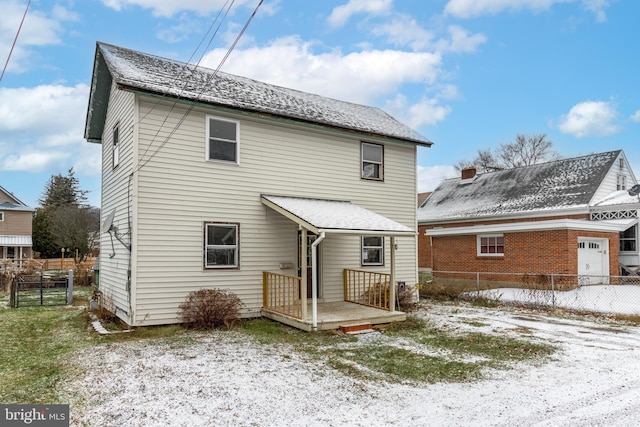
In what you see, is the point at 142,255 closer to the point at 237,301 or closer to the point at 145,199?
the point at 145,199

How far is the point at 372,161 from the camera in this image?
14.2 meters

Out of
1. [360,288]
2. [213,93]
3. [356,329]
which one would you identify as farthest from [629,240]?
[213,93]

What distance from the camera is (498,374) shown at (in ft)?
22.7

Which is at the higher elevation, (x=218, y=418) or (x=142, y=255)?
(x=142, y=255)

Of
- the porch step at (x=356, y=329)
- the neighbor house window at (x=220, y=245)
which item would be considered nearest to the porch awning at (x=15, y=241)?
the neighbor house window at (x=220, y=245)

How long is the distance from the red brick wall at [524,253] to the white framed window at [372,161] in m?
8.05

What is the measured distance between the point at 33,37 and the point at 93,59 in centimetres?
428

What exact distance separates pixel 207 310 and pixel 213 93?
5434 mm

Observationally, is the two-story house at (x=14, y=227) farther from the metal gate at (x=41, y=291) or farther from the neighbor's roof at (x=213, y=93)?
the neighbor's roof at (x=213, y=93)

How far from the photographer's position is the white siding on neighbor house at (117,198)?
10.7m

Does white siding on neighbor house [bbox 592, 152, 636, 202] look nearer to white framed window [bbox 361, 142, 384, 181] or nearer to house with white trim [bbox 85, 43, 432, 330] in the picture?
house with white trim [bbox 85, 43, 432, 330]

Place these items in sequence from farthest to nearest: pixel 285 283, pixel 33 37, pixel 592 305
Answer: pixel 592 305, pixel 285 283, pixel 33 37

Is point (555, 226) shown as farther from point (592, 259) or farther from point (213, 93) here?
point (213, 93)

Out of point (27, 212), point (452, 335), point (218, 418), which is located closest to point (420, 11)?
point (452, 335)
